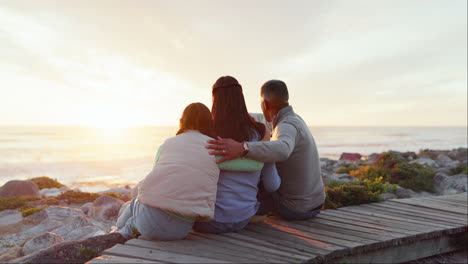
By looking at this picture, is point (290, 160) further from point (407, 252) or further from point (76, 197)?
point (76, 197)

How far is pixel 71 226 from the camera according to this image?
19.6 feet

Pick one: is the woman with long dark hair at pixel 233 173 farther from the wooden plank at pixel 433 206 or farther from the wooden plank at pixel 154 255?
the wooden plank at pixel 433 206

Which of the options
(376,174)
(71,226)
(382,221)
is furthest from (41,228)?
(376,174)

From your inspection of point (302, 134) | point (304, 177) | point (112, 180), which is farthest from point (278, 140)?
point (112, 180)

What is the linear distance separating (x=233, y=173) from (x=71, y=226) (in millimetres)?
4086

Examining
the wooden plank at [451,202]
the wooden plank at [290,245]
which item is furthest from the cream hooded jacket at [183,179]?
the wooden plank at [451,202]

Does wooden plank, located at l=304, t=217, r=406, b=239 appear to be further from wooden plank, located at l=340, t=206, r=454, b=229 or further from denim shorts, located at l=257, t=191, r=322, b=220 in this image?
wooden plank, located at l=340, t=206, r=454, b=229

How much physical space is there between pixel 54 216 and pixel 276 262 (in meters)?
5.74

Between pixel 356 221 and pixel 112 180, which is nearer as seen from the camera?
pixel 356 221

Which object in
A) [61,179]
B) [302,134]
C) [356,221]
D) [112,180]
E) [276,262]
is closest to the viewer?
[276,262]

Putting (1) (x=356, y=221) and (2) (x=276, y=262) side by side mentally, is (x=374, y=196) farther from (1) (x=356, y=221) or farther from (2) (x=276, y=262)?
(2) (x=276, y=262)

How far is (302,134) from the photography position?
12.1 feet

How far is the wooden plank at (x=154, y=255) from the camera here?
113 inches

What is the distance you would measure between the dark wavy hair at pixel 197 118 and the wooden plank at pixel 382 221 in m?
2.56
